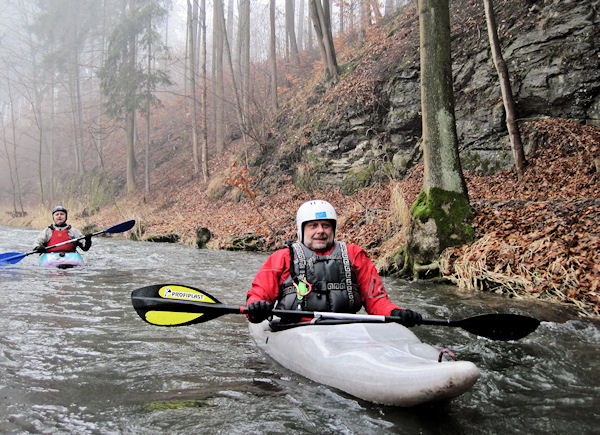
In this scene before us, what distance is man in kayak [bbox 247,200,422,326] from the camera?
3725 millimetres

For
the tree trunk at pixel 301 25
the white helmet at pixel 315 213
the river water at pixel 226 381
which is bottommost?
the river water at pixel 226 381

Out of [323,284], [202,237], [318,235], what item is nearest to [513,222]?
[318,235]

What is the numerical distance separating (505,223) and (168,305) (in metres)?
5.06

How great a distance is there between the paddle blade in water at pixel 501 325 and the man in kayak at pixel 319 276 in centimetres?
61

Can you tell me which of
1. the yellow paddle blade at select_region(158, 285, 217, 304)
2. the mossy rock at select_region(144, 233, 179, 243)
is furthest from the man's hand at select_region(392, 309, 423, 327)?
the mossy rock at select_region(144, 233, 179, 243)

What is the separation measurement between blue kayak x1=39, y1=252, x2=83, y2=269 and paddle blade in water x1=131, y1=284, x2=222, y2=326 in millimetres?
5636

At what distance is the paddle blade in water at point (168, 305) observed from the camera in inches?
143

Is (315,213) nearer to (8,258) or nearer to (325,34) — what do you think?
(8,258)

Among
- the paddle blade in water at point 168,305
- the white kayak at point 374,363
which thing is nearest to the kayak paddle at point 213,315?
the paddle blade in water at point 168,305

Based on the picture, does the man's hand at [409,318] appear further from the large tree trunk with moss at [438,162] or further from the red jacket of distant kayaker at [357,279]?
the large tree trunk with moss at [438,162]

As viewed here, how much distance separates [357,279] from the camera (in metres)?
4.01

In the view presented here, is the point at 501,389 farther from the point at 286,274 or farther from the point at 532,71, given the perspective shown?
the point at 532,71

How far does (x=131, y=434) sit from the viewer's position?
2352mm

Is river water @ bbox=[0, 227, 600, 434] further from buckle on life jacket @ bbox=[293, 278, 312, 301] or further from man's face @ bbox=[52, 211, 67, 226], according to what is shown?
man's face @ bbox=[52, 211, 67, 226]
